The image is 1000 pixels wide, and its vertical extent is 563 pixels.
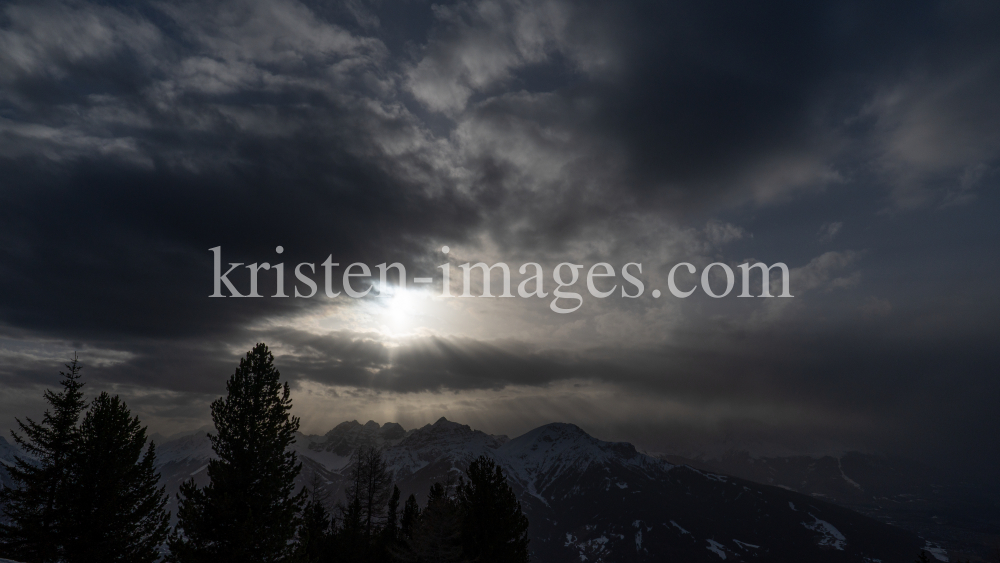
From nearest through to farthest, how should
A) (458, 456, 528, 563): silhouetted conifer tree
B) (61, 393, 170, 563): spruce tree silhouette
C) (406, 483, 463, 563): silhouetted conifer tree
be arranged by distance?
(61, 393, 170, 563): spruce tree silhouette < (406, 483, 463, 563): silhouetted conifer tree < (458, 456, 528, 563): silhouetted conifer tree

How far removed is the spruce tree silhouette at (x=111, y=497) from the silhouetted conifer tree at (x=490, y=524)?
17001 mm

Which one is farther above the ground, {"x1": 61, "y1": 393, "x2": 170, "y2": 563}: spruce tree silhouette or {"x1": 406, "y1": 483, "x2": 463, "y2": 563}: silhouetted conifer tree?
{"x1": 61, "y1": 393, "x2": 170, "y2": 563}: spruce tree silhouette

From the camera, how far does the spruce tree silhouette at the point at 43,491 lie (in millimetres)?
23750

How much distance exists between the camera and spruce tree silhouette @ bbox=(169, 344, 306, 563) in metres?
21.5

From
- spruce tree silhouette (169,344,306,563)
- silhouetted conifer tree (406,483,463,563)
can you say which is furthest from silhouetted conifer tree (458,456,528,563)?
spruce tree silhouette (169,344,306,563)

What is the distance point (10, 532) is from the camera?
24062 millimetres

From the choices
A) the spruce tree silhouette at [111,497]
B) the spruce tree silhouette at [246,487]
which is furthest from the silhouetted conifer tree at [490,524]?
the spruce tree silhouette at [111,497]

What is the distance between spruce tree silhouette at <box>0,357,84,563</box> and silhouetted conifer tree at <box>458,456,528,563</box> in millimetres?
21859

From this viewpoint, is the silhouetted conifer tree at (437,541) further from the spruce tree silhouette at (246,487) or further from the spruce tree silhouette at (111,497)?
the spruce tree silhouette at (111,497)

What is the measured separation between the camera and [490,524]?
29.8m

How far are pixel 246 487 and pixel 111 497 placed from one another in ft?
29.2

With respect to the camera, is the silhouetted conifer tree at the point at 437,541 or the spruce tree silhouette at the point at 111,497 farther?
the silhouetted conifer tree at the point at 437,541

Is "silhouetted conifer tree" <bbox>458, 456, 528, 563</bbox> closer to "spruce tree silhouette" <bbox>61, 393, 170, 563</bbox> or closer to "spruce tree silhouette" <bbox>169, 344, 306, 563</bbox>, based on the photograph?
"spruce tree silhouette" <bbox>169, 344, 306, 563</bbox>

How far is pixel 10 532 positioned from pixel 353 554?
24.8 m
